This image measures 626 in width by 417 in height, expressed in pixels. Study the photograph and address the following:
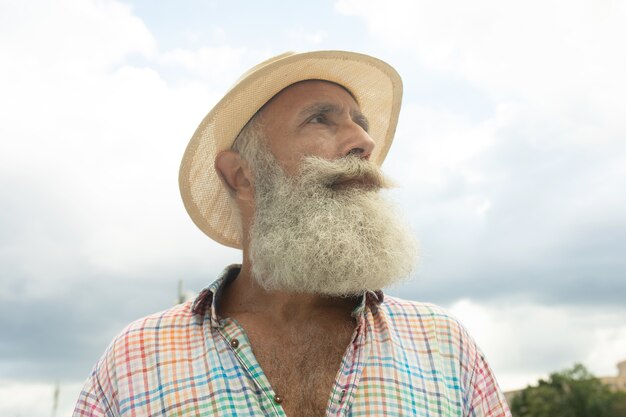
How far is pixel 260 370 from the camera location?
303 cm

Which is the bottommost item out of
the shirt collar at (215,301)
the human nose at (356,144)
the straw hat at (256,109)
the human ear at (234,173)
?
the shirt collar at (215,301)

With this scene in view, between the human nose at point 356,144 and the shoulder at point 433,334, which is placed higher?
the human nose at point 356,144

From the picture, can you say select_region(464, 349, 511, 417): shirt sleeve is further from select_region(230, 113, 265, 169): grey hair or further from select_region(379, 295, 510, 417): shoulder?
select_region(230, 113, 265, 169): grey hair

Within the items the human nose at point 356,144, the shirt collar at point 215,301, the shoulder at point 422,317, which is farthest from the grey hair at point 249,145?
the shoulder at point 422,317

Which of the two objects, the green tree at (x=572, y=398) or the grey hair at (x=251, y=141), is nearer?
the grey hair at (x=251, y=141)

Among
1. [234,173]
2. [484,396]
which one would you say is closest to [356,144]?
[234,173]

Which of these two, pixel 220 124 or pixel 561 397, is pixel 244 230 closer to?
pixel 220 124

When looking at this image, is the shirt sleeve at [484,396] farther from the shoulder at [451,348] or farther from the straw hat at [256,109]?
the straw hat at [256,109]

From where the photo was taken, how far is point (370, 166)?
3.56 meters

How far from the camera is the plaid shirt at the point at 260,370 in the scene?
2.96 m

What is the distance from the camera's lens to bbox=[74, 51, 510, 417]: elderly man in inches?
118

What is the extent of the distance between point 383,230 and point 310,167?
1.57 ft

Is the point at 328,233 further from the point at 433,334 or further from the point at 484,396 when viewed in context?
the point at 484,396

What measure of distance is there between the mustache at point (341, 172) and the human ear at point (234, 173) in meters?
0.47
